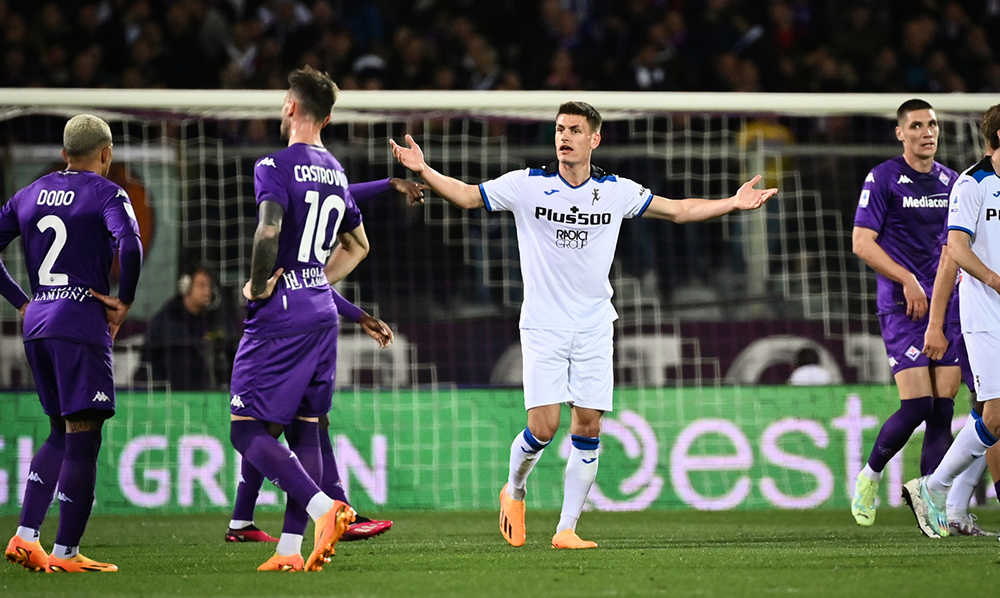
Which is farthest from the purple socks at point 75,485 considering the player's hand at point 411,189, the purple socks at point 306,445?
the player's hand at point 411,189

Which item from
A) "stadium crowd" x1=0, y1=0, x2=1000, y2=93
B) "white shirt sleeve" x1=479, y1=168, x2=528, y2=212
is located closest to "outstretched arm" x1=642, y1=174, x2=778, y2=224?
"white shirt sleeve" x1=479, y1=168, x2=528, y2=212

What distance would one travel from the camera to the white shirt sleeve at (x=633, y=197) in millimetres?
6480

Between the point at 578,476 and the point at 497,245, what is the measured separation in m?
5.68

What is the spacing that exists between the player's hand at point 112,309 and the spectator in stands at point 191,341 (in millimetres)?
4285

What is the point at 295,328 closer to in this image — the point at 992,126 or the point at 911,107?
the point at 992,126

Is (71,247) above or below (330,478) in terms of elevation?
above

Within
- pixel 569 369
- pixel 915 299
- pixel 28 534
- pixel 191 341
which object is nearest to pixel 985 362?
pixel 915 299

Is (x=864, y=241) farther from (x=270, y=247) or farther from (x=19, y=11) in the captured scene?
(x=19, y=11)

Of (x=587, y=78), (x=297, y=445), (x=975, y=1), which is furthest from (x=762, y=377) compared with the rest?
(x=975, y=1)

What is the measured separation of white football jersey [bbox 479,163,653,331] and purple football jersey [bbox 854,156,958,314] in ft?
5.84

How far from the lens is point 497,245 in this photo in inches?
470

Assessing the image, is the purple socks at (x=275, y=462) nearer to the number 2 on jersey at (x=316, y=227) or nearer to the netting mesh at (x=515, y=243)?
the number 2 on jersey at (x=316, y=227)

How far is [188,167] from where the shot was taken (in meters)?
11.2

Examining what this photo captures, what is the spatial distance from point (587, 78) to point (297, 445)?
9293mm
